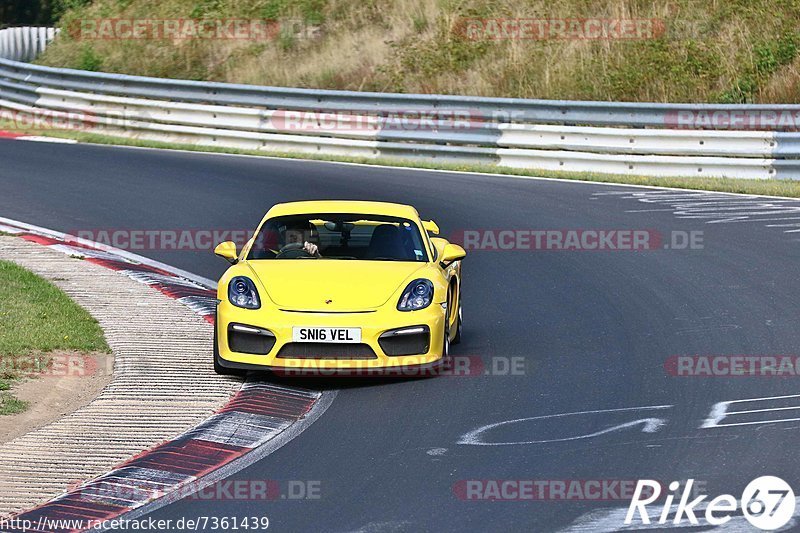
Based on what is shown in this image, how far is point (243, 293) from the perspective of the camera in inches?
383

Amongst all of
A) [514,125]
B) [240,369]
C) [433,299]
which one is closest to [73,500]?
[240,369]

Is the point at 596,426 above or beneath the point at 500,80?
beneath

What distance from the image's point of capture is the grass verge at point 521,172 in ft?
62.4

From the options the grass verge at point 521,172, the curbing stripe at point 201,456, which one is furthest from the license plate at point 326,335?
the grass verge at point 521,172

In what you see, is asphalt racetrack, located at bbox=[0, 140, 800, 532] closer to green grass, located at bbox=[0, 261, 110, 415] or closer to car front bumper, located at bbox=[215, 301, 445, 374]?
car front bumper, located at bbox=[215, 301, 445, 374]

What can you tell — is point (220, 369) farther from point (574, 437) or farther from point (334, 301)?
point (574, 437)

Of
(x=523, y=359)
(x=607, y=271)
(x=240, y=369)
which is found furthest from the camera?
(x=607, y=271)

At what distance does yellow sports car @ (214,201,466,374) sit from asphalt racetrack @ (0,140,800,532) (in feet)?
0.99

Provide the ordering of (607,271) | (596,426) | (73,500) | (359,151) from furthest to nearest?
(359,151) < (607,271) < (596,426) < (73,500)

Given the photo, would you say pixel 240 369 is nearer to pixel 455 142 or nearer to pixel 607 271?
pixel 607 271

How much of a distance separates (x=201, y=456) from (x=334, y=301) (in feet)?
6.72

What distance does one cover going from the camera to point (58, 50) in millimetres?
31672

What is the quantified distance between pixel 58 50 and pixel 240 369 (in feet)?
78.2

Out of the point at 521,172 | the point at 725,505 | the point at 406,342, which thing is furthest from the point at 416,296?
the point at 521,172
